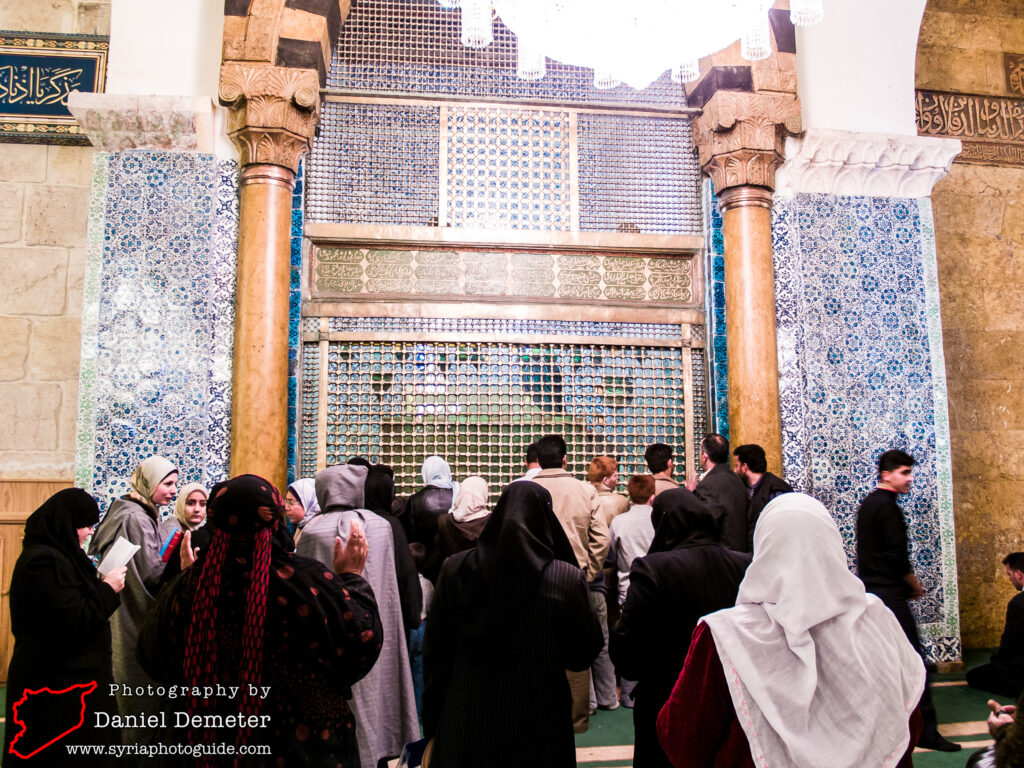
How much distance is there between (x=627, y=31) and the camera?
3.89 meters

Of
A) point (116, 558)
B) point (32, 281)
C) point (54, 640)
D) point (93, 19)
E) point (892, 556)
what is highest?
point (93, 19)

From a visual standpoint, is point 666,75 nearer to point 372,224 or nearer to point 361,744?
point 372,224

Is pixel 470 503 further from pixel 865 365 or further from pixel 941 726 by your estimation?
pixel 865 365

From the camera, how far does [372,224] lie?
15.7 feet

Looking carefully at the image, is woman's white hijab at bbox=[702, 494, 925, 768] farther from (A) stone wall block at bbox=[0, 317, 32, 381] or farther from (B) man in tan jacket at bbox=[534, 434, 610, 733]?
(A) stone wall block at bbox=[0, 317, 32, 381]

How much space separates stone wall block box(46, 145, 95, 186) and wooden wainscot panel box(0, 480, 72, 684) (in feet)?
6.12

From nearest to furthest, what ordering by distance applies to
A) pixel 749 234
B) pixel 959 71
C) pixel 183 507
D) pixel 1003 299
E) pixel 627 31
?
pixel 183 507, pixel 627 31, pixel 749 234, pixel 1003 299, pixel 959 71

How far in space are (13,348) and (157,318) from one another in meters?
1.20

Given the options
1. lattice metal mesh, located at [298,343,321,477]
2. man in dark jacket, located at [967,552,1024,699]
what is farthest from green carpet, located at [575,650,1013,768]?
lattice metal mesh, located at [298,343,321,477]

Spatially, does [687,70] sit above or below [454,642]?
above

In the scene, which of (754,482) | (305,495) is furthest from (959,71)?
(305,495)

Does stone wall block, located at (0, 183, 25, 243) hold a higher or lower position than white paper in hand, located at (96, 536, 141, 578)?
higher

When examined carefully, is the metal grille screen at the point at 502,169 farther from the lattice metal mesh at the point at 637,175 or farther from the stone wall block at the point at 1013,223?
the stone wall block at the point at 1013,223

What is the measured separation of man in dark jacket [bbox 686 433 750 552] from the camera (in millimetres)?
3703
